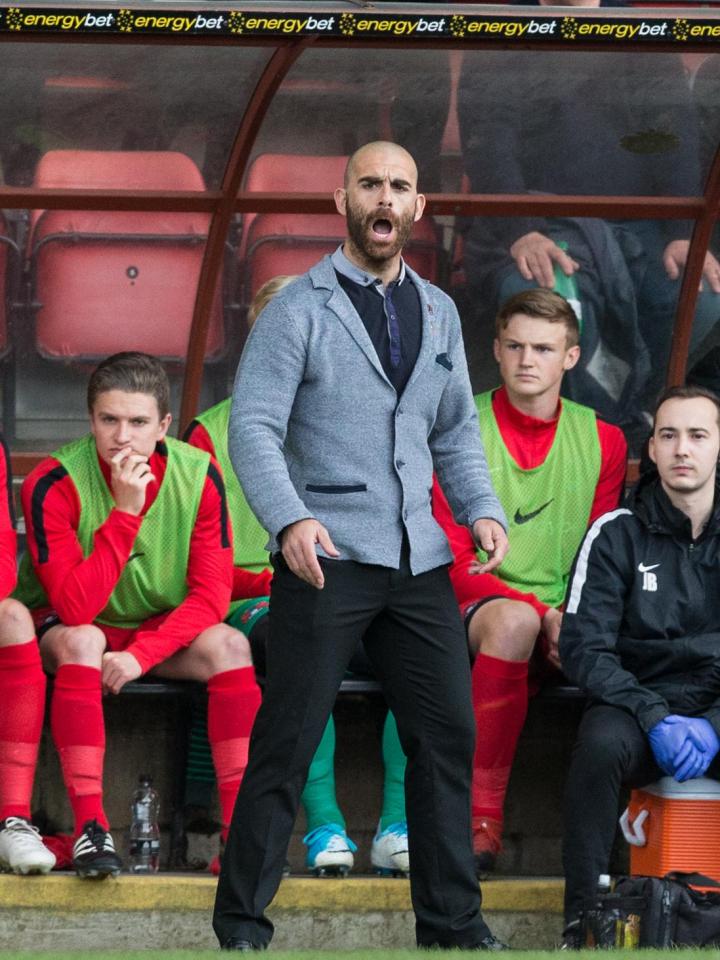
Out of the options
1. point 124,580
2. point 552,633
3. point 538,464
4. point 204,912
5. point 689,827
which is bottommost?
point 204,912

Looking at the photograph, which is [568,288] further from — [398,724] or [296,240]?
[398,724]

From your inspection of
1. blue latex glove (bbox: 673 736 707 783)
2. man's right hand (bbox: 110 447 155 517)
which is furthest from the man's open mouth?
blue latex glove (bbox: 673 736 707 783)

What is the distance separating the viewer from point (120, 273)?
638 cm

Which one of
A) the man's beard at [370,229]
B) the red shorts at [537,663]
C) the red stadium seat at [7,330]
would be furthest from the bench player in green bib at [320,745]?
the man's beard at [370,229]

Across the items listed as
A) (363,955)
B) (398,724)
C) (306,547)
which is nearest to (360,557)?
(306,547)

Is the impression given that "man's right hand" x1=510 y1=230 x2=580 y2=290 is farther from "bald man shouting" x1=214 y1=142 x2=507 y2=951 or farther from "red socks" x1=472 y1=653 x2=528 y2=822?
"bald man shouting" x1=214 y1=142 x2=507 y2=951

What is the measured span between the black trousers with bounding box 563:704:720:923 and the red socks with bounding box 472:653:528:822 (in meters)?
0.34

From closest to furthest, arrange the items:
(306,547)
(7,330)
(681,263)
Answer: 1. (306,547)
2. (7,330)
3. (681,263)

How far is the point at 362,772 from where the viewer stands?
576 centimetres

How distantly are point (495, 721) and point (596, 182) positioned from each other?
6.61 feet

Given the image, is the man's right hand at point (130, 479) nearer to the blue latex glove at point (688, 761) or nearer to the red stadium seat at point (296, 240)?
the red stadium seat at point (296, 240)

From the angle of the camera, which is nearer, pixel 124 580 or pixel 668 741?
pixel 668 741

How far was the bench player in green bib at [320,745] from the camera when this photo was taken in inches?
207

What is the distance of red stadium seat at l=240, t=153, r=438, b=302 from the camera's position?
628cm
